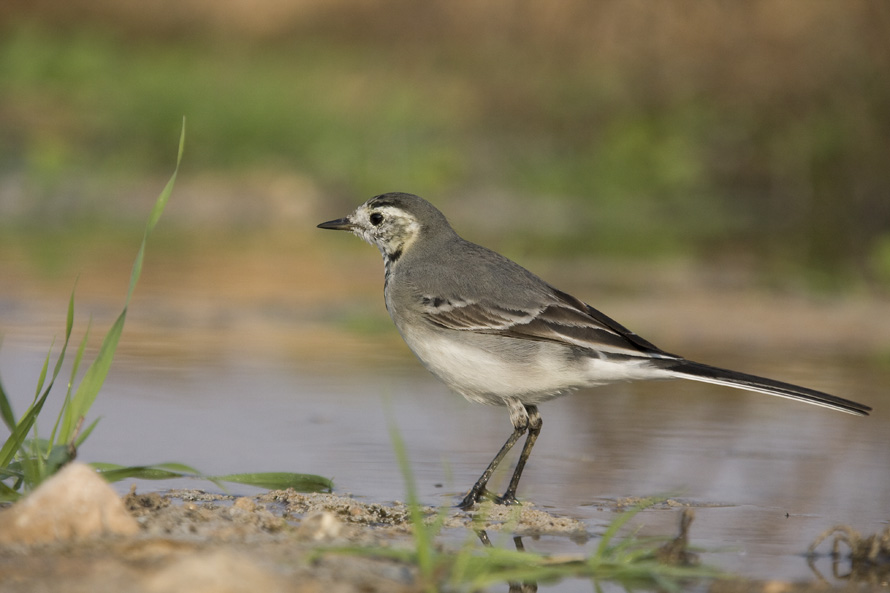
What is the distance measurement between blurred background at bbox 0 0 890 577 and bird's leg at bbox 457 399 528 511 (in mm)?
124

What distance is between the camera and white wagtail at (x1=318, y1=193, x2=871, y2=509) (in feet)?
17.8

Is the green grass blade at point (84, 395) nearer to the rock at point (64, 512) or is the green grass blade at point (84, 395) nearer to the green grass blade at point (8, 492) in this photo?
the green grass blade at point (8, 492)

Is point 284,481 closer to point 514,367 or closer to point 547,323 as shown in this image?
point 514,367

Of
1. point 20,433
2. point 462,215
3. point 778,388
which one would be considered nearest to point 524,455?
point 778,388

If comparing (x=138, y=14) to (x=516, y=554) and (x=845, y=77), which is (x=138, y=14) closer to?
(x=845, y=77)

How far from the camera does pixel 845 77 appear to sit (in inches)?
682

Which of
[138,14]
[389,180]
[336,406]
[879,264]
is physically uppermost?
[138,14]

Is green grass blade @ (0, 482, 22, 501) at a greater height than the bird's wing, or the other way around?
the bird's wing

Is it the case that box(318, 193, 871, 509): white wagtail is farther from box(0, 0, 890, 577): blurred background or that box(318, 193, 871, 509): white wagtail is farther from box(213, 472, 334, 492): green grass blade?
box(213, 472, 334, 492): green grass blade

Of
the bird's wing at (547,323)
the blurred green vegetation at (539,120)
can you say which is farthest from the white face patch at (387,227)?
the blurred green vegetation at (539,120)

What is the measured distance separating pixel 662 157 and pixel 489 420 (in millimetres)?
13635

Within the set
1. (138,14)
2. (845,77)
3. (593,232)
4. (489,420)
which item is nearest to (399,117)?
(593,232)

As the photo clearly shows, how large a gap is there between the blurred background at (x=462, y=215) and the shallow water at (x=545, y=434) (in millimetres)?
27

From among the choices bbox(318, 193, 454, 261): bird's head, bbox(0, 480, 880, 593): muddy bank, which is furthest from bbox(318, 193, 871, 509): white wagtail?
bbox(0, 480, 880, 593): muddy bank
